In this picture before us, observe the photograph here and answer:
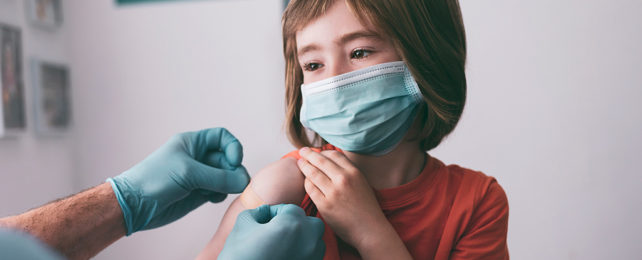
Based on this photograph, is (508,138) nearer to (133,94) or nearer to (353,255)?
(353,255)

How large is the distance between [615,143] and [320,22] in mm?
1382

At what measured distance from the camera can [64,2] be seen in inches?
95.0

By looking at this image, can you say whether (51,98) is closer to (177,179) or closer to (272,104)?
(272,104)

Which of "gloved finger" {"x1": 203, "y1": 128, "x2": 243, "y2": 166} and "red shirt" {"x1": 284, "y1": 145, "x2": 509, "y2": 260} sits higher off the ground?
"gloved finger" {"x1": 203, "y1": 128, "x2": 243, "y2": 166}

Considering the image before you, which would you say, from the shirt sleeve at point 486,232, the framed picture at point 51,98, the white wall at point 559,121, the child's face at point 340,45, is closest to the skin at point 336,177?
the child's face at point 340,45

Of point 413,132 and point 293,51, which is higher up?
point 293,51

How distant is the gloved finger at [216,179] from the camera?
120cm

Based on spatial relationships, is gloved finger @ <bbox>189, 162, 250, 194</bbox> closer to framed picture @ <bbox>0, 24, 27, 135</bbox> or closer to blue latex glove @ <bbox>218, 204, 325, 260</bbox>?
blue latex glove @ <bbox>218, 204, 325, 260</bbox>

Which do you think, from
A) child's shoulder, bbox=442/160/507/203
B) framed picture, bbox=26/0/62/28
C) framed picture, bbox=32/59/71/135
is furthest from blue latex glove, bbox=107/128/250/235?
framed picture, bbox=26/0/62/28

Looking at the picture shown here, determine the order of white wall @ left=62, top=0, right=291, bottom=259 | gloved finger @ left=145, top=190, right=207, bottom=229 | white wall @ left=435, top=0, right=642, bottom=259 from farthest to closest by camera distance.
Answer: white wall @ left=62, top=0, right=291, bottom=259
white wall @ left=435, top=0, right=642, bottom=259
gloved finger @ left=145, top=190, right=207, bottom=229

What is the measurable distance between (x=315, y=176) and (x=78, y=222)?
61 cm

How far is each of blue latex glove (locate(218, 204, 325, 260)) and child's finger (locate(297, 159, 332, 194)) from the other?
3.3 inches

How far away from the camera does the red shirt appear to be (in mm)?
1021

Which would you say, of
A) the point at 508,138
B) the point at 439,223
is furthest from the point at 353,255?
the point at 508,138
